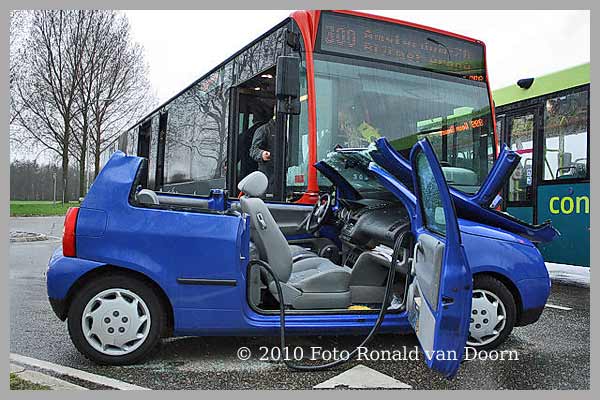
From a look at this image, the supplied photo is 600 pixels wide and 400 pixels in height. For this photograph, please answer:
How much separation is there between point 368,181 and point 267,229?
110 centimetres

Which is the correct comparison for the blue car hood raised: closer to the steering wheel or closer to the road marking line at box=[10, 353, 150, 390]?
the steering wheel

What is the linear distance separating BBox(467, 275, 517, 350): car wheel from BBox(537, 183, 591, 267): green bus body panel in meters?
4.16

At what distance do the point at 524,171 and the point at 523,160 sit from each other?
0.62 ft

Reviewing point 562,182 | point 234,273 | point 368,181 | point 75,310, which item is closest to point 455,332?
point 234,273

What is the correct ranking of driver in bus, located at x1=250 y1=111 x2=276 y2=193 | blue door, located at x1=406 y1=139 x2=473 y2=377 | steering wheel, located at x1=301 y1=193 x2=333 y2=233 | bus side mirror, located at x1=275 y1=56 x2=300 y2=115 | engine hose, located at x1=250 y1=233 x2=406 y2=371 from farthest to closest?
driver in bus, located at x1=250 y1=111 x2=276 y2=193 → steering wheel, located at x1=301 y1=193 x2=333 y2=233 → bus side mirror, located at x1=275 y1=56 x2=300 y2=115 → engine hose, located at x1=250 y1=233 x2=406 y2=371 → blue door, located at x1=406 y1=139 x2=473 y2=377

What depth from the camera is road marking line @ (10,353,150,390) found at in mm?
3287

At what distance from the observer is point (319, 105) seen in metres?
5.54

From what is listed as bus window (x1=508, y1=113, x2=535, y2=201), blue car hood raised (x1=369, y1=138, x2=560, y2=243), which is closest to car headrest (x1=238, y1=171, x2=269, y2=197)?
blue car hood raised (x1=369, y1=138, x2=560, y2=243)

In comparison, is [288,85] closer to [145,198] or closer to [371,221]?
[371,221]

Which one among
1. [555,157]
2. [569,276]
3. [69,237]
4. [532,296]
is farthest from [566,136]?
[69,237]

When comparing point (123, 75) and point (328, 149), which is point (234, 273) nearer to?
point (328, 149)

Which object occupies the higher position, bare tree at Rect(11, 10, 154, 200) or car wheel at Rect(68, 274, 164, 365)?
bare tree at Rect(11, 10, 154, 200)

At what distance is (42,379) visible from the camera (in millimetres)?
3365

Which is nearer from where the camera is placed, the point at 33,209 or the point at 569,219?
the point at 569,219
